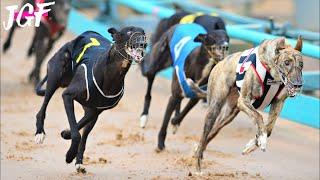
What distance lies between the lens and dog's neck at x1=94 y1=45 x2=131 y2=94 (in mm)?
6449

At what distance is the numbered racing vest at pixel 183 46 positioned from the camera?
7.81m

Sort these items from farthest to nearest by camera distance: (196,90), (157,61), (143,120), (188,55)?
(143,120) → (157,61) → (188,55) → (196,90)

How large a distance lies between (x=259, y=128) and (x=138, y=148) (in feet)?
6.77

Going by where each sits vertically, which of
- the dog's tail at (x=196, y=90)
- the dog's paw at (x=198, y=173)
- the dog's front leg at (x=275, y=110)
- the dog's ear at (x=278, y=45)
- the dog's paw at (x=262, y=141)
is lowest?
→ the dog's paw at (x=198, y=173)

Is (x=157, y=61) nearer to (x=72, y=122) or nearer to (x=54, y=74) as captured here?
(x=54, y=74)

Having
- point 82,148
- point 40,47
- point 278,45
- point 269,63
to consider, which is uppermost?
point 278,45

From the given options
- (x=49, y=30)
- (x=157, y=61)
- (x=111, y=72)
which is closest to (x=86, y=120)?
(x=111, y=72)

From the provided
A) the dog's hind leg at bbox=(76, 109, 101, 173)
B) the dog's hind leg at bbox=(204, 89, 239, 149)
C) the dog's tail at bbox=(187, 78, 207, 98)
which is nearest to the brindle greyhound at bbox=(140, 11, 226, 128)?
the dog's tail at bbox=(187, 78, 207, 98)

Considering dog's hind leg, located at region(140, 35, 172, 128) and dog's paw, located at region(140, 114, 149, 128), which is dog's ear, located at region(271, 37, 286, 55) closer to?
dog's hind leg, located at region(140, 35, 172, 128)

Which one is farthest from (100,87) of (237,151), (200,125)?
(200,125)

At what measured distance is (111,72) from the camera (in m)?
6.49

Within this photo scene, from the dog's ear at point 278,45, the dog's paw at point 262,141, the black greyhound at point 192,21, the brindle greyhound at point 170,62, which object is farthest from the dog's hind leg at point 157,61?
the dog's paw at point 262,141

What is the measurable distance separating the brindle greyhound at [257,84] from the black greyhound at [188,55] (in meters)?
0.80

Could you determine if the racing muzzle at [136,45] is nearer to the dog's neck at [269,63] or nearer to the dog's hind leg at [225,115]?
the dog's neck at [269,63]
